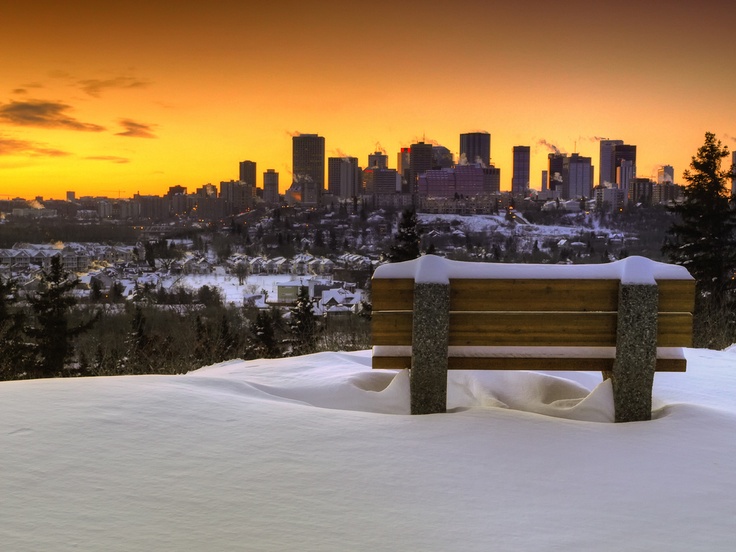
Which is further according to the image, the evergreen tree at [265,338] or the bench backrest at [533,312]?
the evergreen tree at [265,338]

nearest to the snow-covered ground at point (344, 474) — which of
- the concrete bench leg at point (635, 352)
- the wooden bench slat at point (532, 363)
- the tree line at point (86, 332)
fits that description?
the concrete bench leg at point (635, 352)

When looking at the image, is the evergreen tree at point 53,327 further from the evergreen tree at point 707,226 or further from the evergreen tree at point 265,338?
the evergreen tree at point 707,226

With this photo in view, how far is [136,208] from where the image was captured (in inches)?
5556

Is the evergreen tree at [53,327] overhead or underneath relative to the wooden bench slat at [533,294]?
underneath

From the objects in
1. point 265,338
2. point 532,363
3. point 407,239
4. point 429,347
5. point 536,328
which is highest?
point 407,239

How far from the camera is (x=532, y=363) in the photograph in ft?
13.3

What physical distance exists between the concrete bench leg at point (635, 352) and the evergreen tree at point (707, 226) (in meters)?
20.5

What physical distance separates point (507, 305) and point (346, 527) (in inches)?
81.3

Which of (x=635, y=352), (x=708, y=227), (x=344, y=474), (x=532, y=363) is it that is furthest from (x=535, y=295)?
(x=708, y=227)

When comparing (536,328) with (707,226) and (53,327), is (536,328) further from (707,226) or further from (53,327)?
(53,327)

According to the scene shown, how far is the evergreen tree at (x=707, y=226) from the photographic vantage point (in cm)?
2248

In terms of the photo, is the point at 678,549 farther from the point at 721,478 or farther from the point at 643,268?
the point at 643,268

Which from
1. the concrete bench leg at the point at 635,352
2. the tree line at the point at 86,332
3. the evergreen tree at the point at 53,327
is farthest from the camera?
the evergreen tree at the point at 53,327

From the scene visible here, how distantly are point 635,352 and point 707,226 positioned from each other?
2210 cm
